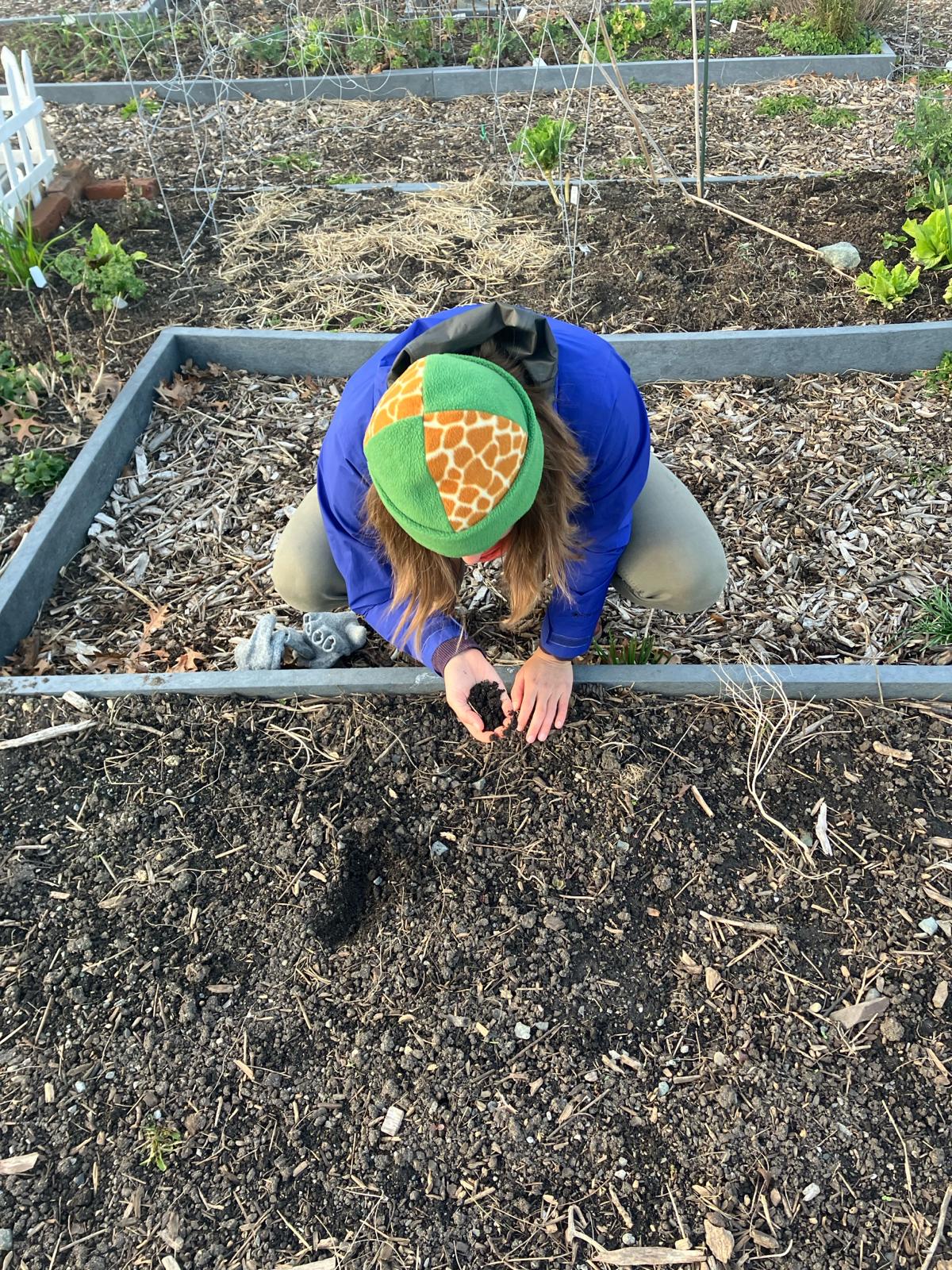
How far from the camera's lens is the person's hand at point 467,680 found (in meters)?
1.97

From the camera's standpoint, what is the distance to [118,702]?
2277 millimetres

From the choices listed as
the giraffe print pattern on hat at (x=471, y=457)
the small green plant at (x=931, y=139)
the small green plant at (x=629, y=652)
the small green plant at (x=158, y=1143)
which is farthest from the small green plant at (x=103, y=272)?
the small green plant at (x=931, y=139)

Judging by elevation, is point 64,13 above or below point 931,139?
above

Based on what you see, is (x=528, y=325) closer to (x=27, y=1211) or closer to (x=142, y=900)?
(x=142, y=900)

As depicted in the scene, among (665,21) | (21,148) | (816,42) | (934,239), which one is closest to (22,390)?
(21,148)

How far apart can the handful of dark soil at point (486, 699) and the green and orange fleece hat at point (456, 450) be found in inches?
30.7

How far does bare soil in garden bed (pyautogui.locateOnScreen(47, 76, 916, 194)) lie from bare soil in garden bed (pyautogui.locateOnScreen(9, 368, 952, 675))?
169 cm

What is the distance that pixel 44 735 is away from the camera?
2.22 meters

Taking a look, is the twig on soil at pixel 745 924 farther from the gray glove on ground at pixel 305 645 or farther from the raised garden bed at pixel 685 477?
the gray glove on ground at pixel 305 645

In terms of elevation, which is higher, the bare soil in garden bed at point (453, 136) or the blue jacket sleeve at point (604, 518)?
the bare soil in garden bed at point (453, 136)

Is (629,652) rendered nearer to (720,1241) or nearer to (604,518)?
(604,518)

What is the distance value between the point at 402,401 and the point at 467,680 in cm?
93

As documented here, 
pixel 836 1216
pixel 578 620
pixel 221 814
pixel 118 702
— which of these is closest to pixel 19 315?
pixel 118 702

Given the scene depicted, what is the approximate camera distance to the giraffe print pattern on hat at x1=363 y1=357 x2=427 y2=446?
1.14 meters
